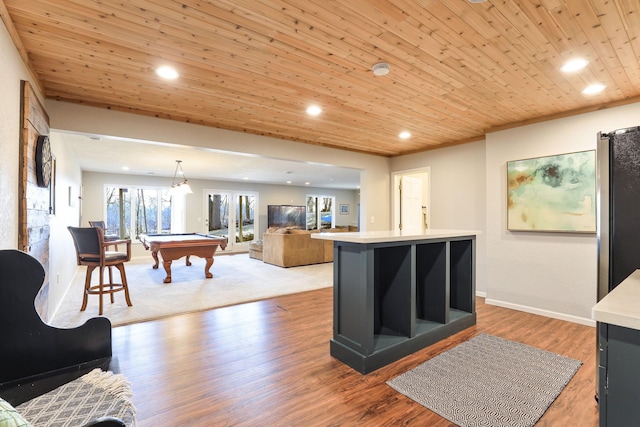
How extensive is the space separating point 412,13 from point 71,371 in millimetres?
2524

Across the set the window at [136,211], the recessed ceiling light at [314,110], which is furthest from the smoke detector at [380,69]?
the window at [136,211]

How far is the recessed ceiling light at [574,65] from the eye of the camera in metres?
2.28

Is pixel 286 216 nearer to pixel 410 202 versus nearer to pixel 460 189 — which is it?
pixel 410 202

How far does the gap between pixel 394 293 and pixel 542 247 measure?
226 cm

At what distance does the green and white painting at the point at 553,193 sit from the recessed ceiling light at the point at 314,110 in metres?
2.59

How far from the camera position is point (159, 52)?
211cm

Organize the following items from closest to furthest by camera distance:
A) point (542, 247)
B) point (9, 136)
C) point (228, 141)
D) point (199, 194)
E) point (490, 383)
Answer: point (9, 136)
point (490, 383)
point (542, 247)
point (228, 141)
point (199, 194)

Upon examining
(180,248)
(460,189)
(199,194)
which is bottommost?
(180,248)

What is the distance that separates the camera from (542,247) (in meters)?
3.60

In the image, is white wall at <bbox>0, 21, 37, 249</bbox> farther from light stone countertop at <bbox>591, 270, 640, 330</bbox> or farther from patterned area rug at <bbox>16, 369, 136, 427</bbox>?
light stone countertop at <bbox>591, 270, 640, 330</bbox>

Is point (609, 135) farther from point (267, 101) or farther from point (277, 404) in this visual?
point (267, 101)

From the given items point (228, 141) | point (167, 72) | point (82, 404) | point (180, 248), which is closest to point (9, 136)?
point (167, 72)

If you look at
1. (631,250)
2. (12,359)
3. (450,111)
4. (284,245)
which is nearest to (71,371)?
(12,359)

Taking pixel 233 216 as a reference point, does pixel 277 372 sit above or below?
below
